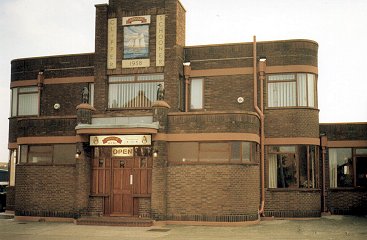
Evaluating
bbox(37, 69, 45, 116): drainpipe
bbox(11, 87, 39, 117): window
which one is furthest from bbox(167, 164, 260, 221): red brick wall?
bbox(11, 87, 39, 117): window

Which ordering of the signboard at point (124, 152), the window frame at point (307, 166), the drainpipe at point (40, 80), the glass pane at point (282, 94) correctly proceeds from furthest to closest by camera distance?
Answer: 1. the drainpipe at point (40, 80)
2. the glass pane at point (282, 94)
3. the window frame at point (307, 166)
4. the signboard at point (124, 152)

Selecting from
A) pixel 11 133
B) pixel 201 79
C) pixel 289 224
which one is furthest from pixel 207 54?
pixel 11 133

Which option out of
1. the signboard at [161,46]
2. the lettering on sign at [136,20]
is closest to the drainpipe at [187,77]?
the signboard at [161,46]

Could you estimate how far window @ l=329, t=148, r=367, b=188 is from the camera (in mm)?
23891

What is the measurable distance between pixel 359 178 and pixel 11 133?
18.0 meters

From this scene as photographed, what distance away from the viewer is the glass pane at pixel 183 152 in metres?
19.8

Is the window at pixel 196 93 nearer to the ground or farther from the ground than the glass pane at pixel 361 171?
farther from the ground

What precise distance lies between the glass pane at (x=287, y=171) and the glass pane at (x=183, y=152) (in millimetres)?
4687

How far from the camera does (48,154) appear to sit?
843 inches

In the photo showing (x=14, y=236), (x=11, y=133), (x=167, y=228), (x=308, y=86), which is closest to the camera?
(x=14, y=236)

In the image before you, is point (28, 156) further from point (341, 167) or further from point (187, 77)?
point (341, 167)

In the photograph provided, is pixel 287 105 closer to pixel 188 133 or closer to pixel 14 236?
pixel 188 133

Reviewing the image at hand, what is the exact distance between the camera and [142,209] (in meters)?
20.0

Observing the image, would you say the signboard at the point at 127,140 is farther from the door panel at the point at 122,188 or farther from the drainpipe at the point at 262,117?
the drainpipe at the point at 262,117
